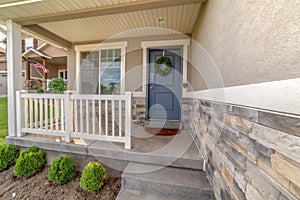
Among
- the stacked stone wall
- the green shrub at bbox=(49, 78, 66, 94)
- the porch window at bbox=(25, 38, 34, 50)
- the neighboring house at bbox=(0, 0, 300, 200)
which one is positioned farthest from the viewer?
the porch window at bbox=(25, 38, 34, 50)

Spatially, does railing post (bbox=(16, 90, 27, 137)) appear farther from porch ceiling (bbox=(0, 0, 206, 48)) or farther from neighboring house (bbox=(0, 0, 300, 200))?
porch ceiling (bbox=(0, 0, 206, 48))

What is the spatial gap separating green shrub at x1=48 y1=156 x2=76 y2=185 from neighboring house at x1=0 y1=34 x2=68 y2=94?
7.34 metres

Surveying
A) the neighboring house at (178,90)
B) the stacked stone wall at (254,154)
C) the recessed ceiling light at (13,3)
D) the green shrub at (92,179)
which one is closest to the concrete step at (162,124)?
the neighboring house at (178,90)

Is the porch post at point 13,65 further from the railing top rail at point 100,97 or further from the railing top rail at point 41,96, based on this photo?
the railing top rail at point 100,97

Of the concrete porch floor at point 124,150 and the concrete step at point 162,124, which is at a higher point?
the concrete step at point 162,124

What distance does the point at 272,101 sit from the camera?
2.70 ft

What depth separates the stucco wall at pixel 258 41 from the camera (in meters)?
0.73

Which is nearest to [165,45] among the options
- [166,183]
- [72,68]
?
[72,68]

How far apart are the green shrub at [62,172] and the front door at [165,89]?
7.38ft

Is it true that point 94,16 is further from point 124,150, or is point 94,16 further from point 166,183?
point 166,183

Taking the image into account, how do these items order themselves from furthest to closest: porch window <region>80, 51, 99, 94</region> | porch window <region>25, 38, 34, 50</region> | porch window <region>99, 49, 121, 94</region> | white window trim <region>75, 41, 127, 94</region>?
porch window <region>25, 38, 34, 50</region> → porch window <region>80, 51, 99, 94</region> → porch window <region>99, 49, 121, 94</region> → white window trim <region>75, 41, 127, 94</region>

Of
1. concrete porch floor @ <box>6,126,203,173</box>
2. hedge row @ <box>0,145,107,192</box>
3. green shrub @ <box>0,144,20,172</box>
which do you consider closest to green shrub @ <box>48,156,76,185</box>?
hedge row @ <box>0,145,107,192</box>

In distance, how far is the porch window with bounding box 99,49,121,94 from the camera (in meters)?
4.41

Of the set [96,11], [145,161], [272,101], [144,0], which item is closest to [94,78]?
[96,11]
